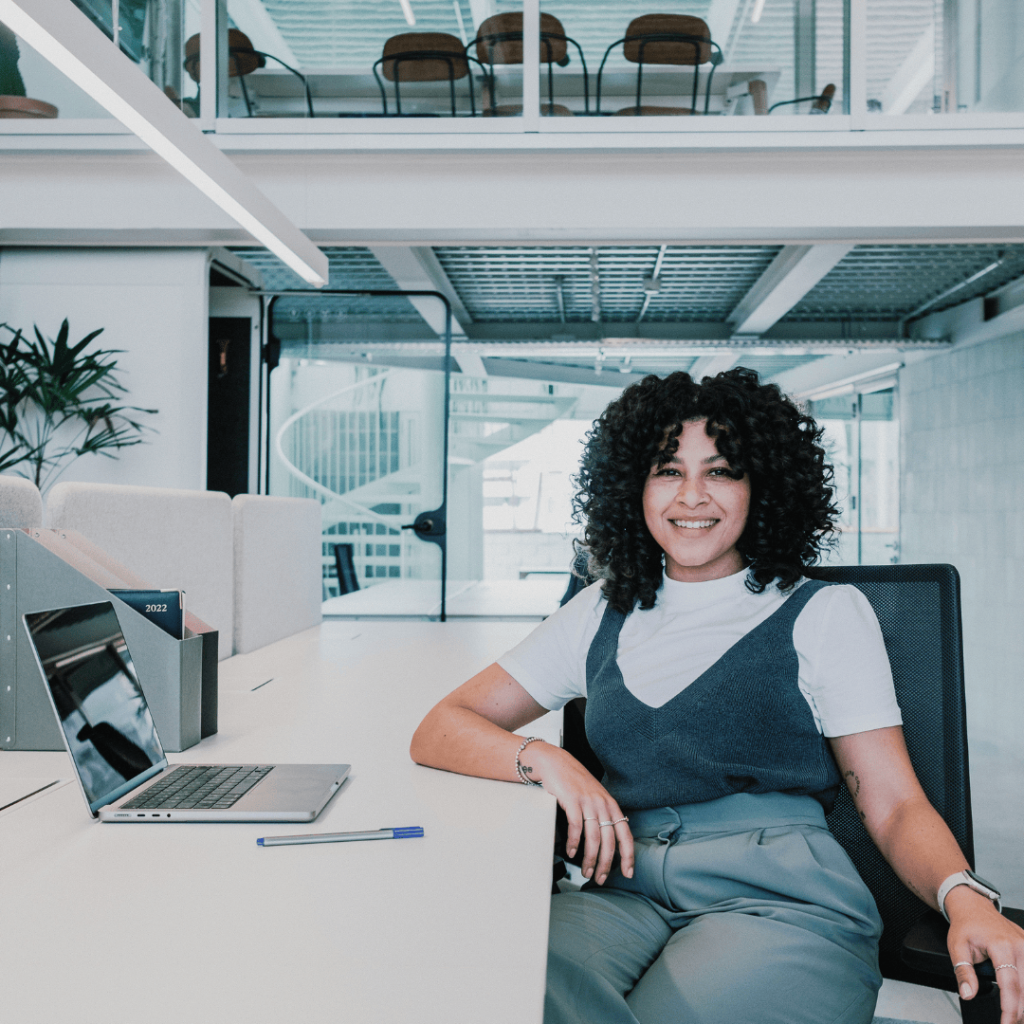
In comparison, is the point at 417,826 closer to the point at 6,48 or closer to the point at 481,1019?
the point at 481,1019

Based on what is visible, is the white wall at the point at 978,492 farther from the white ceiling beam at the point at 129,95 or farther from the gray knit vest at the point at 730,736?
the white ceiling beam at the point at 129,95

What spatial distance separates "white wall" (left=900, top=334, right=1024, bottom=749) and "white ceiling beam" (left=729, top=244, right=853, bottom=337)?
5.19 feet

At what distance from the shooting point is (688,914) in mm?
1068

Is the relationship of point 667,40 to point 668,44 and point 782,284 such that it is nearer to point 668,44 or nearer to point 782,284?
point 668,44

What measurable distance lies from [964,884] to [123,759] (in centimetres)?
101

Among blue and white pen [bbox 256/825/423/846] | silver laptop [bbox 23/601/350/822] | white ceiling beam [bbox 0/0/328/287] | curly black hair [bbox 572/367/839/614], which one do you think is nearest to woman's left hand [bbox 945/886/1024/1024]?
curly black hair [bbox 572/367/839/614]

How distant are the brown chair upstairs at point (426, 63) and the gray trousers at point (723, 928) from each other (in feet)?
11.6

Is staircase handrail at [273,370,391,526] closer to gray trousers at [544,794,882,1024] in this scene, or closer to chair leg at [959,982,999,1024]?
gray trousers at [544,794,882,1024]

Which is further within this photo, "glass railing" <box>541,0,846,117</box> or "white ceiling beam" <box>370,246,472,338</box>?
"white ceiling beam" <box>370,246,472,338</box>

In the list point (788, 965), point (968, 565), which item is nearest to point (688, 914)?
point (788, 965)

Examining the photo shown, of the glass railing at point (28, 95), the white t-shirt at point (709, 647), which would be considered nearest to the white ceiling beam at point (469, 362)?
the glass railing at point (28, 95)

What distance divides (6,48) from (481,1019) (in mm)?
4456

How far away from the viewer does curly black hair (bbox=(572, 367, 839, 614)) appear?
1.31m

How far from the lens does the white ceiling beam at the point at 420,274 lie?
5035 millimetres
